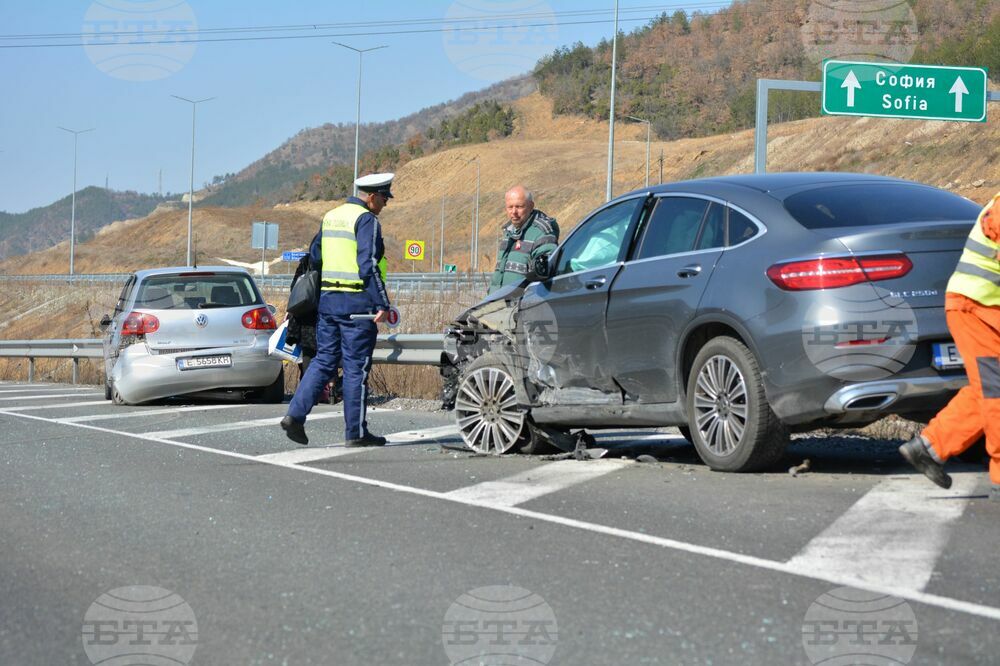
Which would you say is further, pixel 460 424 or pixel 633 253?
pixel 460 424

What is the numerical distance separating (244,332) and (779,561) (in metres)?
9.95

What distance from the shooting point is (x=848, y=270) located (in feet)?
21.1

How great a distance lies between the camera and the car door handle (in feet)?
23.8

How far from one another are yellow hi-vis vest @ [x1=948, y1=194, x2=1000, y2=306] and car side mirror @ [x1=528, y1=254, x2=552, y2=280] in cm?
333

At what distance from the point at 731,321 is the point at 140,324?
8828 millimetres

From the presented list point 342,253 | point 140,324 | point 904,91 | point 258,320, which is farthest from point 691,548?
point 904,91

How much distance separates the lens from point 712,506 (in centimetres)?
632

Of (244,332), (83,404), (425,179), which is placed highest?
(425,179)

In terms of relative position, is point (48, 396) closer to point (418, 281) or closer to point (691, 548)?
point (691, 548)

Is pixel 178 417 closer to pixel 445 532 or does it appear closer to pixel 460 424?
pixel 460 424

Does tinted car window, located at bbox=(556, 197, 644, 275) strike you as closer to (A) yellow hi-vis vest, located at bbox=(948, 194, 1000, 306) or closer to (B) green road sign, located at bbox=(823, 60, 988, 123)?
(A) yellow hi-vis vest, located at bbox=(948, 194, 1000, 306)

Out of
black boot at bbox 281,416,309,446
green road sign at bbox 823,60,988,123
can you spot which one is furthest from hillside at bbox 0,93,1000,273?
black boot at bbox 281,416,309,446

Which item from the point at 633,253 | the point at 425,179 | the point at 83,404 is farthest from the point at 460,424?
the point at 425,179

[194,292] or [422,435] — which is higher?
[194,292]
